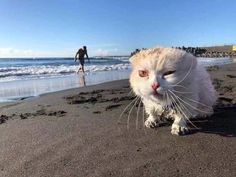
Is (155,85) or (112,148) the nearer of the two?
(155,85)

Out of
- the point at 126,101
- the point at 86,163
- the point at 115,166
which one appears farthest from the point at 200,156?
the point at 126,101

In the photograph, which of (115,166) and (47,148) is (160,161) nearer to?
(115,166)

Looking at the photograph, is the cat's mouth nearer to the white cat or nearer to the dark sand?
the white cat

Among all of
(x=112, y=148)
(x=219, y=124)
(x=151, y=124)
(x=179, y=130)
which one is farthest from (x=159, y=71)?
(x=219, y=124)

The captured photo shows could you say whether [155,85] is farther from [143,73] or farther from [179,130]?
[179,130]

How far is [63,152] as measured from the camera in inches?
159

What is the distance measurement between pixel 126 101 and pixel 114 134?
9.90 feet

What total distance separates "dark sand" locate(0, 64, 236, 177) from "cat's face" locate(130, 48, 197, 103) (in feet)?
2.01

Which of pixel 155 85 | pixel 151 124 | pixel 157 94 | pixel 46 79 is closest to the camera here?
pixel 155 85

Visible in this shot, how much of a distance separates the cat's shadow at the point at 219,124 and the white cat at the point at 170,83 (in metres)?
0.18

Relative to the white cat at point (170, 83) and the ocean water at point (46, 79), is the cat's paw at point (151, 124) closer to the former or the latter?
the white cat at point (170, 83)

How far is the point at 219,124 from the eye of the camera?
4.70m

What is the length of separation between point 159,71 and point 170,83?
17 centimetres

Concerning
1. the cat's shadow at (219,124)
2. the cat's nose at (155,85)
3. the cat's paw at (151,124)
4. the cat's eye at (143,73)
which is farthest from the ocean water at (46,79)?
the cat's nose at (155,85)
